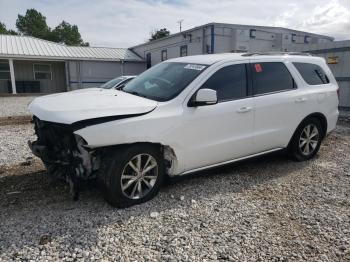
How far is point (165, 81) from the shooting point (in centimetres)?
430

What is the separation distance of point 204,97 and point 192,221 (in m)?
1.49

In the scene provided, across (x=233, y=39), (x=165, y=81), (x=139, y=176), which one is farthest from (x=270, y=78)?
(x=233, y=39)

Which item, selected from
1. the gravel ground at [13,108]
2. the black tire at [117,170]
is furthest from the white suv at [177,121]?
the gravel ground at [13,108]

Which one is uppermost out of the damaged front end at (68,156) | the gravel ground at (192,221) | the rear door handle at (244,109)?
the rear door handle at (244,109)

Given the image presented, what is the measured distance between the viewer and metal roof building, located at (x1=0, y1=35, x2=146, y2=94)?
24.2 meters

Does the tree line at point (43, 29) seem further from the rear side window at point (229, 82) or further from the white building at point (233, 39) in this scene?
the rear side window at point (229, 82)

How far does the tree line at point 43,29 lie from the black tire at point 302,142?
217 feet

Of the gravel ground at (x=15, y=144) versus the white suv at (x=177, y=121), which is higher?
the white suv at (x=177, y=121)

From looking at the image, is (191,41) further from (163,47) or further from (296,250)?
(296,250)

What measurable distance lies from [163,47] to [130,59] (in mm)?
5222

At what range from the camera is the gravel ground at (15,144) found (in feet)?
18.1

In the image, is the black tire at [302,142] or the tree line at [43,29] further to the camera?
the tree line at [43,29]

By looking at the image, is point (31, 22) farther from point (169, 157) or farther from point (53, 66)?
point (169, 157)

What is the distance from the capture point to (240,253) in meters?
2.86
